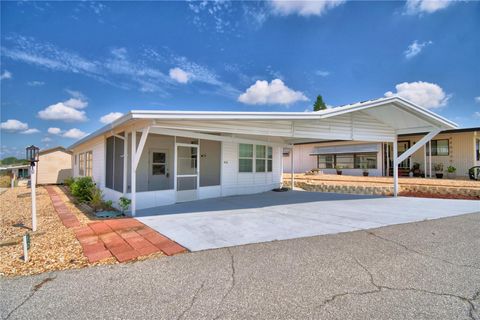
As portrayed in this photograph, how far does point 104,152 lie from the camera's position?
10016 mm

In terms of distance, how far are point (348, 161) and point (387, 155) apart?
3.34m

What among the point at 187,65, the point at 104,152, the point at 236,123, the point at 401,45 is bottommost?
the point at 104,152

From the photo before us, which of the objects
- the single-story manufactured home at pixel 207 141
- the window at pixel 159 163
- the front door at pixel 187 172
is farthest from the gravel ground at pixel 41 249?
the front door at pixel 187 172

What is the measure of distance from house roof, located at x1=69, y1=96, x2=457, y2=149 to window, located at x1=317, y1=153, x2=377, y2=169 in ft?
38.5

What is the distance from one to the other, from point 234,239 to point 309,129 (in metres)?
5.45

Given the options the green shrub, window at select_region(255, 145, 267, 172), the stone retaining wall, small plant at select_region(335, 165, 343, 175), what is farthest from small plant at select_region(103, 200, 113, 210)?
small plant at select_region(335, 165, 343, 175)

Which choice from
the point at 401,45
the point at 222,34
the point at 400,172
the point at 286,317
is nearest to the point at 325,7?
the point at 222,34

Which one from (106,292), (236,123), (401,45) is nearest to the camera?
(106,292)

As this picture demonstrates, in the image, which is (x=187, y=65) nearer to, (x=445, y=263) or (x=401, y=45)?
(x=401, y=45)

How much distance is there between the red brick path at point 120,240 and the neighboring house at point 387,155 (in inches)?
741

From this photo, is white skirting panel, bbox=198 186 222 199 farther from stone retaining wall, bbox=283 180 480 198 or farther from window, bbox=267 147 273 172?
stone retaining wall, bbox=283 180 480 198

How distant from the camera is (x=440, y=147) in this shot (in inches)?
742

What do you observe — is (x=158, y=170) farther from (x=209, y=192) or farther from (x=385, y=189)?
(x=385, y=189)

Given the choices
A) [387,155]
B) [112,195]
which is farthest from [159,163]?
[387,155]
